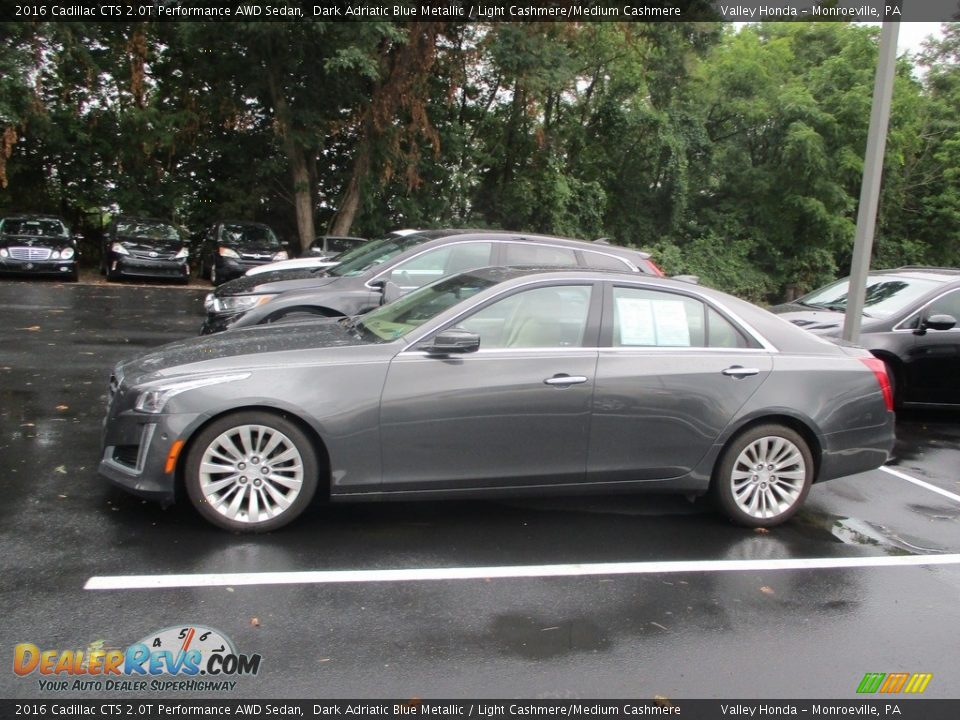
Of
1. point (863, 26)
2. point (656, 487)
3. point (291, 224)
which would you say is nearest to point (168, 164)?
point (291, 224)

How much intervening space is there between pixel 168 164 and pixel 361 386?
76.3 feet

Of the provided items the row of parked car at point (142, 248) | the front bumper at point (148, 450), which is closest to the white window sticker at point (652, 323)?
the front bumper at point (148, 450)

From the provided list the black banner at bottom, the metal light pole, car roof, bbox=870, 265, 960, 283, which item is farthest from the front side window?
car roof, bbox=870, 265, 960, 283

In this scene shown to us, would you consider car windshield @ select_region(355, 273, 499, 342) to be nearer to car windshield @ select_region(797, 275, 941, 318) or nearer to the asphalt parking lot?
the asphalt parking lot

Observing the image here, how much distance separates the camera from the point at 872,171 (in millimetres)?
7699

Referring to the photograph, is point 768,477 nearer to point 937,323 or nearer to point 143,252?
point 937,323

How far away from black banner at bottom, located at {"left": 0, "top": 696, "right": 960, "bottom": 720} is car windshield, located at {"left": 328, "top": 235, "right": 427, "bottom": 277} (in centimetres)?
605

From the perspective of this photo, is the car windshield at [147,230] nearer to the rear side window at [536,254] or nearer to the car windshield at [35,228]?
the car windshield at [35,228]

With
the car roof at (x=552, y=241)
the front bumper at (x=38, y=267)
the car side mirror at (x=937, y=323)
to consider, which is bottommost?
the front bumper at (x=38, y=267)

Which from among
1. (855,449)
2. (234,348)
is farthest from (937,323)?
(234,348)

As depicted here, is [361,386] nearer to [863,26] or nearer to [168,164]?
[168,164]

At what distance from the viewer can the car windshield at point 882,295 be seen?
915cm

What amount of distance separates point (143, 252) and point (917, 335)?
17074 mm

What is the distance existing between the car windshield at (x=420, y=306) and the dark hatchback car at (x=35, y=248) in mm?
15608
